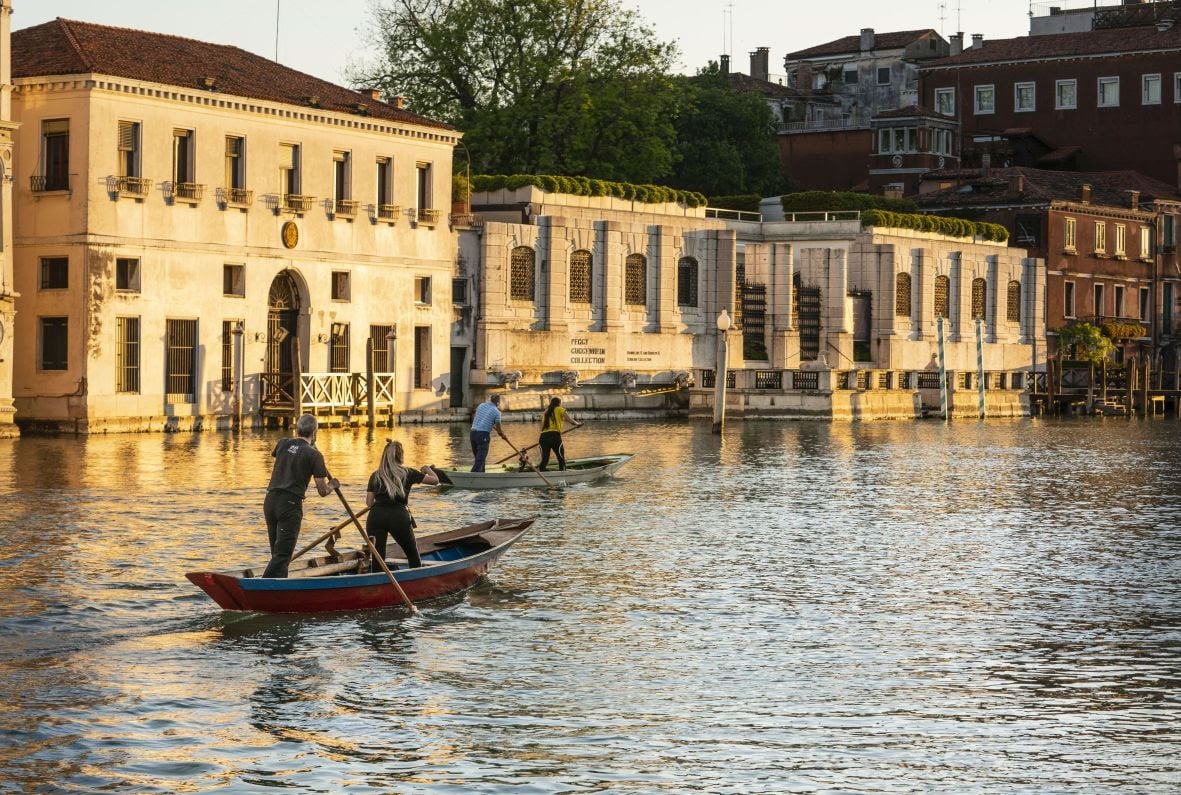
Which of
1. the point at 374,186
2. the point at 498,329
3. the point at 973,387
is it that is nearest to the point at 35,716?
the point at 374,186

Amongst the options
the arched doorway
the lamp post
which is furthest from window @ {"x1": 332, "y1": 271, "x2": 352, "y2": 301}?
the lamp post

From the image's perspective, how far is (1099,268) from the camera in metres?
97.2

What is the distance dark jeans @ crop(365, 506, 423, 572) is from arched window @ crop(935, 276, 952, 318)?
68.5 m

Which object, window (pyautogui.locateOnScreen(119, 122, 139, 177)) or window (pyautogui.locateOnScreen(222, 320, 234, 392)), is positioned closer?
window (pyautogui.locateOnScreen(119, 122, 139, 177))

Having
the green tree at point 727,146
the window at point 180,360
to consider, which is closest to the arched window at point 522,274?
the window at point 180,360

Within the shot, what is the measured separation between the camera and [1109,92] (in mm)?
105500

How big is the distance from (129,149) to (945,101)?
66649 mm

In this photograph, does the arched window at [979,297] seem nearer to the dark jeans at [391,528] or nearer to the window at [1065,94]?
the window at [1065,94]

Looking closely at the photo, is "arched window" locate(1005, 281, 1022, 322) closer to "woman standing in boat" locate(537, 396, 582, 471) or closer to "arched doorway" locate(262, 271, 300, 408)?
"arched doorway" locate(262, 271, 300, 408)

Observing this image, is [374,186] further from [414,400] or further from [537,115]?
[537,115]

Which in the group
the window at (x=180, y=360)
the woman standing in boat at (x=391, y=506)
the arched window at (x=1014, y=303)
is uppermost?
the arched window at (x=1014, y=303)

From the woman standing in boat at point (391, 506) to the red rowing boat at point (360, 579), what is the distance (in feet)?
0.82

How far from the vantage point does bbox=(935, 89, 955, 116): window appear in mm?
111125

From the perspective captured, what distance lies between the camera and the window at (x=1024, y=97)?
107875 millimetres
